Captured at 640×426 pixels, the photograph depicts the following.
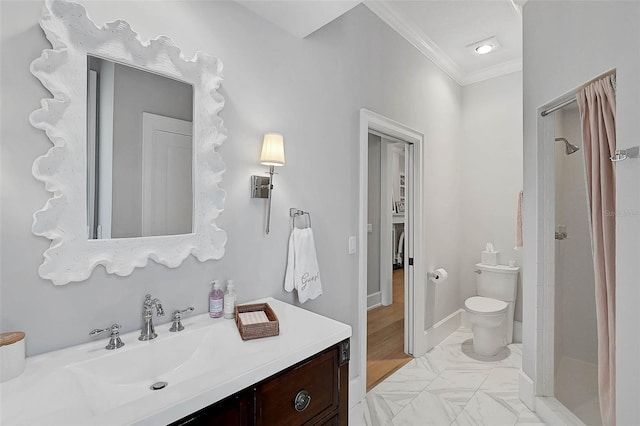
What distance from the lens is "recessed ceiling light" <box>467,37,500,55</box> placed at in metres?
2.95

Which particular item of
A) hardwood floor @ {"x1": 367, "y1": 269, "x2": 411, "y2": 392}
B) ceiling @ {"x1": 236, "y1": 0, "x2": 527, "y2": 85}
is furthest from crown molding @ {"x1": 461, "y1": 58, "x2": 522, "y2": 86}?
hardwood floor @ {"x1": 367, "y1": 269, "x2": 411, "y2": 392}

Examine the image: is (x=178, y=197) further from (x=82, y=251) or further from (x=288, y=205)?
(x=288, y=205)

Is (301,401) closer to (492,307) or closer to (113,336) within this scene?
(113,336)

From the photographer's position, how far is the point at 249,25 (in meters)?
1.64

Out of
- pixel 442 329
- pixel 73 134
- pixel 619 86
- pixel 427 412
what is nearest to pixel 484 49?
pixel 619 86

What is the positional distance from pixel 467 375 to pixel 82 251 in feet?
8.92

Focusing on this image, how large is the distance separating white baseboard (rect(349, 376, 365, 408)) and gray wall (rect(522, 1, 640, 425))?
1.13 meters

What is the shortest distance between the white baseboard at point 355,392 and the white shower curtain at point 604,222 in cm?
129

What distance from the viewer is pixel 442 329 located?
10.9ft

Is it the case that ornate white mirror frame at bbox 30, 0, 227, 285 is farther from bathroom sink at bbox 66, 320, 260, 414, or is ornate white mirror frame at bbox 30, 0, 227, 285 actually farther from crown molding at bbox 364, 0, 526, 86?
crown molding at bbox 364, 0, 526, 86

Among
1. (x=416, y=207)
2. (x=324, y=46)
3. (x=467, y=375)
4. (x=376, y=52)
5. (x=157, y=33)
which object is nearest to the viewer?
(x=157, y=33)

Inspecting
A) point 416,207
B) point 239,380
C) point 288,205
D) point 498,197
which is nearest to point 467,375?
point 416,207

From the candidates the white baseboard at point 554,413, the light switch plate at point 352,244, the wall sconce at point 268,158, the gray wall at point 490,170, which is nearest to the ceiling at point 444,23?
the gray wall at point 490,170

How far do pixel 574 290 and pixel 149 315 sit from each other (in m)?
2.32
